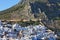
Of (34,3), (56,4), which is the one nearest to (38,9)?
(34,3)

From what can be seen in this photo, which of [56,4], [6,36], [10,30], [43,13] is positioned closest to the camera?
[6,36]

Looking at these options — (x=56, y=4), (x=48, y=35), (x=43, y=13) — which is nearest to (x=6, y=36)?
(x=48, y=35)

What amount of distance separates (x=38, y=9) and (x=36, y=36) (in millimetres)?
37260

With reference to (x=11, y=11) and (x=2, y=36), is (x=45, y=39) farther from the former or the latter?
(x=11, y=11)

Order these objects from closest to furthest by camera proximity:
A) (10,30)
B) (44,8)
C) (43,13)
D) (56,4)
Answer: (10,30)
(43,13)
(44,8)
(56,4)

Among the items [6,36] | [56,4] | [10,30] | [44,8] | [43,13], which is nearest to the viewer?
[6,36]

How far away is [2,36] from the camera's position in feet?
89.9

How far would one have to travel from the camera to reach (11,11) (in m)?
65.0

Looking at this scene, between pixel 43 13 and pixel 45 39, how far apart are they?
3510cm

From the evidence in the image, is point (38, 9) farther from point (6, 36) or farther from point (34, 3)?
point (6, 36)

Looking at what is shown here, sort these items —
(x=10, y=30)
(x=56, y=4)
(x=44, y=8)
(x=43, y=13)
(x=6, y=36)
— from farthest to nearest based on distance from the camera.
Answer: (x=56, y=4) < (x=44, y=8) < (x=43, y=13) < (x=10, y=30) < (x=6, y=36)

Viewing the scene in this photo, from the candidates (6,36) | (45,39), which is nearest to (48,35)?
(45,39)

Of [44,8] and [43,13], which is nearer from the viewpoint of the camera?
[43,13]

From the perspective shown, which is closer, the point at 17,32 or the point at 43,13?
the point at 17,32
